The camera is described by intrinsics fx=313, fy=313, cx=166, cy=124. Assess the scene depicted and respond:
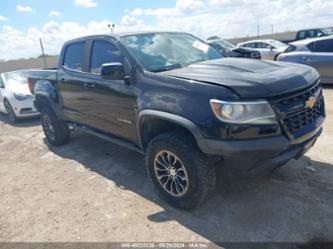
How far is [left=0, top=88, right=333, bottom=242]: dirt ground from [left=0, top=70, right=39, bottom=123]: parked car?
3737mm

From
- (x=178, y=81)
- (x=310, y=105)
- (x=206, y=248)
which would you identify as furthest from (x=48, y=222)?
(x=310, y=105)

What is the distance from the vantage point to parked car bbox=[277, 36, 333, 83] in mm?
8375

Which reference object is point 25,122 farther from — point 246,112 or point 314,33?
point 314,33

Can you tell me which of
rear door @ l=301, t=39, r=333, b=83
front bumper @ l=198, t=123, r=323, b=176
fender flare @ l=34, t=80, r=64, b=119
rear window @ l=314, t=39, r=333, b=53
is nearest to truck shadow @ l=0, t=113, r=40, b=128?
fender flare @ l=34, t=80, r=64, b=119

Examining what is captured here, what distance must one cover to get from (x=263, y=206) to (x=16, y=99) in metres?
7.47

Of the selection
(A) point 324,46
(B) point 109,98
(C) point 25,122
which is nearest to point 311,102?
(B) point 109,98

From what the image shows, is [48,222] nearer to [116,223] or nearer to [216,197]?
[116,223]

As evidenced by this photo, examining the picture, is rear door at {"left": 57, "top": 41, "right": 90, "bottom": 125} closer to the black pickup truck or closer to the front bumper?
the black pickup truck

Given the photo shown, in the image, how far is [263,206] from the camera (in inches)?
134

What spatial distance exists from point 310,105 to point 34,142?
5.64 m

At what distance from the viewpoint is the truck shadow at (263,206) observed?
3.01 m

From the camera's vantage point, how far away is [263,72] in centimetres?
319

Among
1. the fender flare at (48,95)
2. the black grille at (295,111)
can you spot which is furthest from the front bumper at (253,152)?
the fender flare at (48,95)

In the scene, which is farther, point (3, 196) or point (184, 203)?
point (3, 196)
